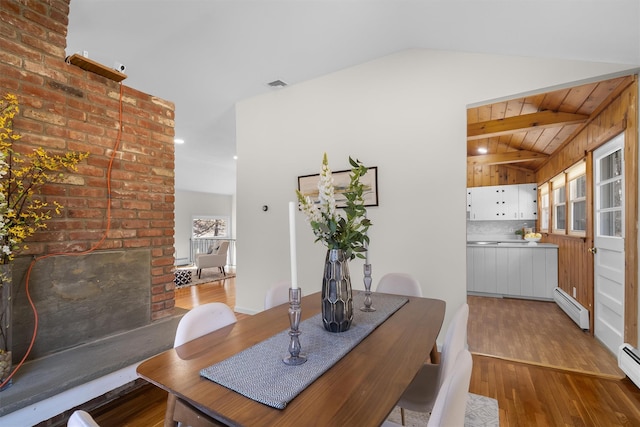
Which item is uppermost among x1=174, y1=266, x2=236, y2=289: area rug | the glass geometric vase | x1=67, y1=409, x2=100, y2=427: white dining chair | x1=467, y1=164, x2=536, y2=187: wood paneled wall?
x1=467, y1=164, x2=536, y2=187: wood paneled wall

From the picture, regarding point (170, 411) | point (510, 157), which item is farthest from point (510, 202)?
point (170, 411)

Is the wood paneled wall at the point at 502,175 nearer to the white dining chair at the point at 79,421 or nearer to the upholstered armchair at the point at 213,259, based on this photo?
the upholstered armchair at the point at 213,259

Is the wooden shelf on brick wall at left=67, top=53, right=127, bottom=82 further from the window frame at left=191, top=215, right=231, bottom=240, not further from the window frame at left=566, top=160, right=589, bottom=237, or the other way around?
the window frame at left=191, top=215, right=231, bottom=240

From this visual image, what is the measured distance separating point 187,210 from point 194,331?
8.09 m

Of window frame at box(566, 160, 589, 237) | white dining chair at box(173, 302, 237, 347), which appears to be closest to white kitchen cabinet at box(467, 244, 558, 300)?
window frame at box(566, 160, 589, 237)

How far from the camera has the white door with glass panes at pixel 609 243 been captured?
238 centimetres

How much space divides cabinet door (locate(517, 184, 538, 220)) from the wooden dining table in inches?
196

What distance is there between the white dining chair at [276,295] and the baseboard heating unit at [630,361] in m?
2.39

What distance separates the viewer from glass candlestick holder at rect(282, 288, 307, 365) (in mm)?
960

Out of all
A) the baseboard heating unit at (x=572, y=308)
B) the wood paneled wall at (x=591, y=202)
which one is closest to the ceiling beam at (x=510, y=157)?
the wood paneled wall at (x=591, y=202)

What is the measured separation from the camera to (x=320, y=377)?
91 centimetres

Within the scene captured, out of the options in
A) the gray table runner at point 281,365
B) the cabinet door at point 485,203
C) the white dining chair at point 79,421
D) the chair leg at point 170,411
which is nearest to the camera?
the white dining chair at point 79,421

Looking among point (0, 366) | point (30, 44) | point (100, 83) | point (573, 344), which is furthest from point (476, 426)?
point (30, 44)

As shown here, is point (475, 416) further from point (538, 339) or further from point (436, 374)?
point (538, 339)
